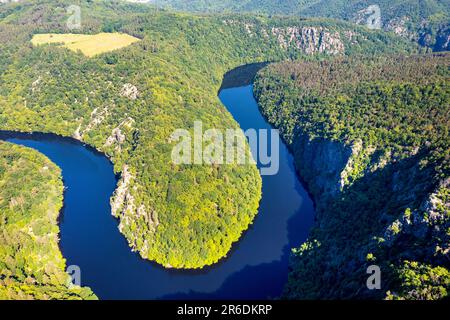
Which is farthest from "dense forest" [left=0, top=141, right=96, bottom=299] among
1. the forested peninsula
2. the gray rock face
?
the gray rock face

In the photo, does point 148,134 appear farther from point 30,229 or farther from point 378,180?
point 378,180

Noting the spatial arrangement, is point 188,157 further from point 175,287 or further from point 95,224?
point 175,287

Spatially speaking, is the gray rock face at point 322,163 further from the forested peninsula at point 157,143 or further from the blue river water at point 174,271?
the blue river water at point 174,271

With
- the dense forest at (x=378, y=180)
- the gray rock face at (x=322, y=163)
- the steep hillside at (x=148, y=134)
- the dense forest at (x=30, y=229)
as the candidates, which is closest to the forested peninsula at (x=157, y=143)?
the steep hillside at (x=148, y=134)

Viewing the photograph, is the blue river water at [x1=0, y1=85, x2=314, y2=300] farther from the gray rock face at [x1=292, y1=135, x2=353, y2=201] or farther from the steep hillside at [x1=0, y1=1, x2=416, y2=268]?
the gray rock face at [x1=292, y1=135, x2=353, y2=201]

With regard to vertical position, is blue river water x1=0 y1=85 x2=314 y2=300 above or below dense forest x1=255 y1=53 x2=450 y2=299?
below
